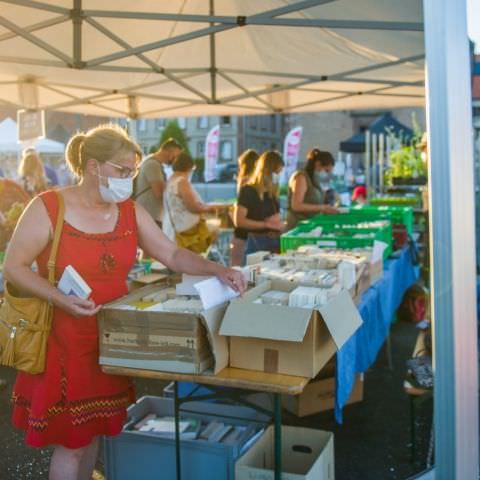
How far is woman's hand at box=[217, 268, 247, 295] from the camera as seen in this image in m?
2.36

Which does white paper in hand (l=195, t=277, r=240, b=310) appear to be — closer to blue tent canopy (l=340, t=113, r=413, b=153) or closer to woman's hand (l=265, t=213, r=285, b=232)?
woman's hand (l=265, t=213, r=285, b=232)

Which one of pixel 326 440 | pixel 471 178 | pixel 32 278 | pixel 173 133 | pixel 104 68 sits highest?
pixel 173 133

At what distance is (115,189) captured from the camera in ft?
7.37

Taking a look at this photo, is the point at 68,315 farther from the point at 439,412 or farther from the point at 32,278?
the point at 439,412

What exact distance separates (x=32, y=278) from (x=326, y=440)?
1355 mm

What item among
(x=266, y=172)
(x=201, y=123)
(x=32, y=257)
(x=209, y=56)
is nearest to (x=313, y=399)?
(x=266, y=172)

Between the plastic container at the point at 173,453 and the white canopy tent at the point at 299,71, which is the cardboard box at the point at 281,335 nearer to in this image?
the plastic container at the point at 173,453

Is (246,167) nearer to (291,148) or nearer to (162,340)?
(162,340)

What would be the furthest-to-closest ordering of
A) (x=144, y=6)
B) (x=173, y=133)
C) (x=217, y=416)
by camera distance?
(x=173, y=133)
(x=144, y=6)
(x=217, y=416)

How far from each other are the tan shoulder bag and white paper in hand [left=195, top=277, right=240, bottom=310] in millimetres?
A: 514

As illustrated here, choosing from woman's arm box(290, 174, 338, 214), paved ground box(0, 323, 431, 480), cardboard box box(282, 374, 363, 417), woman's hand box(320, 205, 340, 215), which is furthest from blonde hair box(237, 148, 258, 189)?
cardboard box box(282, 374, 363, 417)

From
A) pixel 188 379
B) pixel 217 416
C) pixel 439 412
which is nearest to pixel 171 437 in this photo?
pixel 217 416

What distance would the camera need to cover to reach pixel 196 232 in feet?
17.7

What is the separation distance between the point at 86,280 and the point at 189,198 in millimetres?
3045
